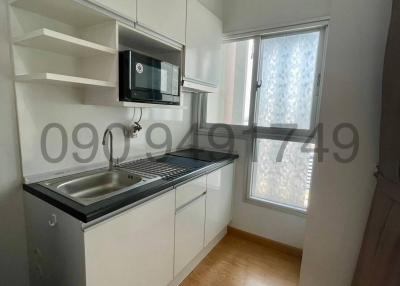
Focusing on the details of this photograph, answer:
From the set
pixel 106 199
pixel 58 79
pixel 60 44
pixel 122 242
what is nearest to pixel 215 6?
pixel 60 44

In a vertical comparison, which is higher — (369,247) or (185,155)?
(185,155)

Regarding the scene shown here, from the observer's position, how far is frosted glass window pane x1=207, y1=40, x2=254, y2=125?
89.0 inches

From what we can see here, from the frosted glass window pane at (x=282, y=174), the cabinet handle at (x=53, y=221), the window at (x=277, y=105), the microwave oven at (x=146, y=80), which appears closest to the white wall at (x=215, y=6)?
the window at (x=277, y=105)

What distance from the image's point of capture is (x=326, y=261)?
48.4 inches

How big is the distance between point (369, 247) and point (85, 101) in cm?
178

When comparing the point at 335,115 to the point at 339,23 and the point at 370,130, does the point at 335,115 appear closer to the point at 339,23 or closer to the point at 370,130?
the point at 370,130

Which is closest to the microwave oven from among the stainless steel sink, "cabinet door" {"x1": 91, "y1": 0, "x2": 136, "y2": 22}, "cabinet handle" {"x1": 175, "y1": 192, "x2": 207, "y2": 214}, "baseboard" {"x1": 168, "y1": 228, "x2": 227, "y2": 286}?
"cabinet door" {"x1": 91, "y1": 0, "x2": 136, "y2": 22}

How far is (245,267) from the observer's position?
192 cm

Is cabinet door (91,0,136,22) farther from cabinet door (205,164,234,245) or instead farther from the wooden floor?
the wooden floor

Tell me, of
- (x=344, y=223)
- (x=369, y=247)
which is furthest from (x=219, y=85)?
(x=369, y=247)

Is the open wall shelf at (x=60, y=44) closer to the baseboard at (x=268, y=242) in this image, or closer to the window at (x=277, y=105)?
the window at (x=277, y=105)

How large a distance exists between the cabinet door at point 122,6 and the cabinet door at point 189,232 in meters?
1.24

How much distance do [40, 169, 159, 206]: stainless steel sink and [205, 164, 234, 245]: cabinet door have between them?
64cm

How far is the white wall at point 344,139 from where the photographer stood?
104 centimetres
